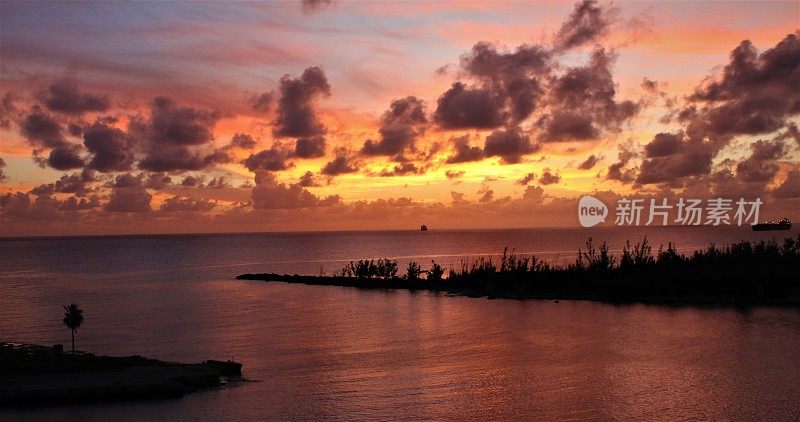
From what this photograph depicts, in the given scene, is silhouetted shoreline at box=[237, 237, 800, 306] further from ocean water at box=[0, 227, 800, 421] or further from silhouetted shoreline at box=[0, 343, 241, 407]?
silhouetted shoreline at box=[0, 343, 241, 407]

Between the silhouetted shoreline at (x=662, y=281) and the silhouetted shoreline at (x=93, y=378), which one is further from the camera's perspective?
the silhouetted shoreline at (x=662, y=281)

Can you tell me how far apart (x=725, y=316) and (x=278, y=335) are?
44.2 metres

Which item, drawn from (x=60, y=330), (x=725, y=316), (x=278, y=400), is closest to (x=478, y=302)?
(x=725, y=316)

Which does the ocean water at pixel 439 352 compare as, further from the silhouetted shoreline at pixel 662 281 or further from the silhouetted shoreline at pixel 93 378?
the silhouetted shoreline at pixel 662 281

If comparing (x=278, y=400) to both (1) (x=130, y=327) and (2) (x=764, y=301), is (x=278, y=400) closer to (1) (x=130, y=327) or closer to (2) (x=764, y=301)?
(1) (x=130, y=327)

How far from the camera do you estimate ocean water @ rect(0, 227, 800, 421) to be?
39375 mm

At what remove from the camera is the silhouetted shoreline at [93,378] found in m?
38.7

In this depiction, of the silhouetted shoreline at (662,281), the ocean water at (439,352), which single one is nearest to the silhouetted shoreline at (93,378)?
the ocean water at (439,352)

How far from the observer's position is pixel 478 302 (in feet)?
297

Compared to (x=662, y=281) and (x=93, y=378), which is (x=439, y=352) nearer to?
(x=93, y=378)

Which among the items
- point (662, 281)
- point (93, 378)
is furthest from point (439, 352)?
point (662, 281)

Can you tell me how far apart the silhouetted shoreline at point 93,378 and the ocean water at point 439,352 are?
1065 mm

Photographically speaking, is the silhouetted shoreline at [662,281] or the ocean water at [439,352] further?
the silhouetted shoreline at [662,281]

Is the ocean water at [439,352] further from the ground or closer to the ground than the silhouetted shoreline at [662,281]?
closer to the ground
